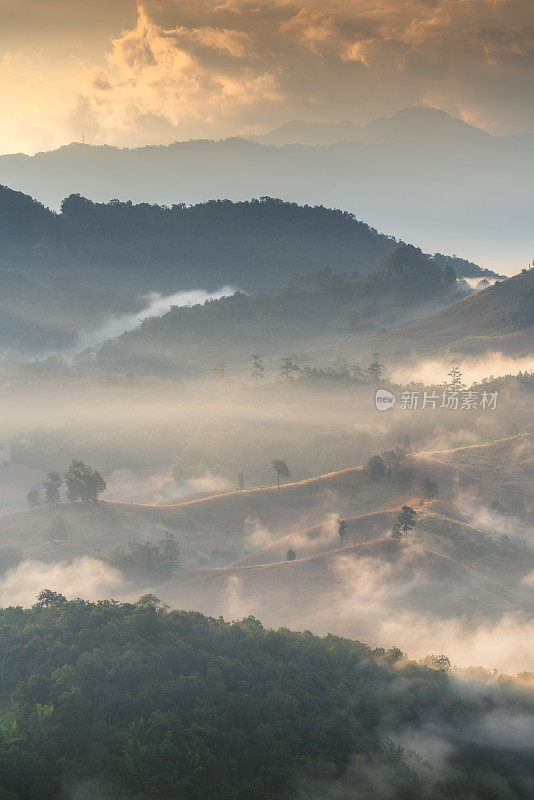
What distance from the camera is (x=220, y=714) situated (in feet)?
192

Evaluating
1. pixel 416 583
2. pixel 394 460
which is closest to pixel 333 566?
pixel 416 583

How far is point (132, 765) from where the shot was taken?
5028 centimetres

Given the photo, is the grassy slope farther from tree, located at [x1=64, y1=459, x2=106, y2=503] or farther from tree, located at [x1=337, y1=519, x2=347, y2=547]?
tree, located at [x1=64, y1=459, x2=106, y2=503]

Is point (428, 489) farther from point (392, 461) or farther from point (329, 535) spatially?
point (329, 535)

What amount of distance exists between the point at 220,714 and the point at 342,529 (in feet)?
171

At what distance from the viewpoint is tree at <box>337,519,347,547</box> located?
10841 cm

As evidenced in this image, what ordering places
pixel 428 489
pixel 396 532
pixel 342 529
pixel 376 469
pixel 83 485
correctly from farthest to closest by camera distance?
pixel 376 469 → pixel 83 485 → pixel 428 489 → pixel 342 529 → pixel 396 532

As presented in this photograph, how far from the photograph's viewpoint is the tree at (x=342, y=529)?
356 ft

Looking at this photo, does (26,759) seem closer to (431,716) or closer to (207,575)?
(431,716)

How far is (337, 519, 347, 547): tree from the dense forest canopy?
31038mm

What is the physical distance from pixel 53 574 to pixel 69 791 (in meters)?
64.5

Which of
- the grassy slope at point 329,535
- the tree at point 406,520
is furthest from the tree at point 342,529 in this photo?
the tree at point 406,520

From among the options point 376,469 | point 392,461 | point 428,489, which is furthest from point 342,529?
point 392,461

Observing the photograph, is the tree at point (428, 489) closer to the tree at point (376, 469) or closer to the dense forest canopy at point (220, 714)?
the tree at point (376, 469)
